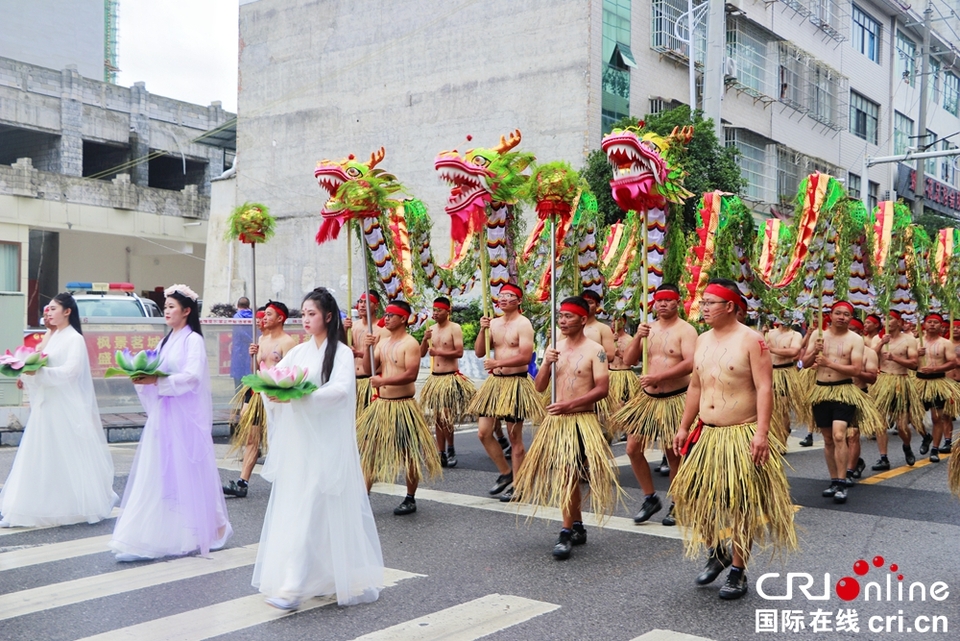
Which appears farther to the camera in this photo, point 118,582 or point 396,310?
point 396,310

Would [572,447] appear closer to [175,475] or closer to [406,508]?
[406,508]

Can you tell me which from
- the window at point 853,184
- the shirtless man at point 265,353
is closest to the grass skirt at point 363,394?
the shirtless man at point 265,353

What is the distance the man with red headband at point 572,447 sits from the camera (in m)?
6.39

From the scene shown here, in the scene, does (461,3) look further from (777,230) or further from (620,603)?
(620,603)

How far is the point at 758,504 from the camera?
5.33m

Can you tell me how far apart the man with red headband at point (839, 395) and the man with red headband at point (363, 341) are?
4.11 metres

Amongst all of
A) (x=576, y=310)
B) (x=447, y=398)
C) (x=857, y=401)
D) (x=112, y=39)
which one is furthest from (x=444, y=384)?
(x=112, y=39)

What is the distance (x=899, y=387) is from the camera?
36.1 ft

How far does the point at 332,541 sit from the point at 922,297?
10.9 m

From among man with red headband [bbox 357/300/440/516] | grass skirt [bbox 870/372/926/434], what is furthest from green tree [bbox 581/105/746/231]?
man with red headband [bbox 357/300/440/516]

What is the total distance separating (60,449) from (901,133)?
1411 inches

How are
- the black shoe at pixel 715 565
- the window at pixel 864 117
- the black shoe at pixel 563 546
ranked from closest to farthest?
1. the black shoe at pixel 715 565
2. the black shoe at pixel 563 546
3. the window at pixel 864 117

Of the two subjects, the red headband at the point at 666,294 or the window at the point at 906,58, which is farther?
the window at the point at 906,58

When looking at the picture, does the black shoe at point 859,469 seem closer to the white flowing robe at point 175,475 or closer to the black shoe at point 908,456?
the black shoe at point 908,456
